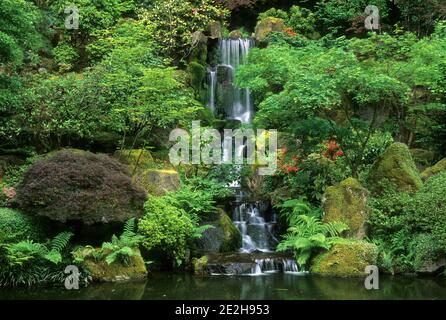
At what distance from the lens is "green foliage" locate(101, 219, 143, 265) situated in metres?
10.1

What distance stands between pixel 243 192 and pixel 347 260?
5463 mm

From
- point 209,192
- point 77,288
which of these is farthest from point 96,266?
point 209,192

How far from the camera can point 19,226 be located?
10414 mm

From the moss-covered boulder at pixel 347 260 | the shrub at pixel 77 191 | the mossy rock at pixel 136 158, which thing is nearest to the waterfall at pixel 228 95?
the mossy rock at pixel 136 158

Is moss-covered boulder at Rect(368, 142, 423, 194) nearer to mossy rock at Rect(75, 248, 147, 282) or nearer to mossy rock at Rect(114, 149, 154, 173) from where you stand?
mossy rock at Rect(114, 149, 154, 173)

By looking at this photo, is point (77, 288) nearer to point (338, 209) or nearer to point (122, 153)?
point (122, 153)

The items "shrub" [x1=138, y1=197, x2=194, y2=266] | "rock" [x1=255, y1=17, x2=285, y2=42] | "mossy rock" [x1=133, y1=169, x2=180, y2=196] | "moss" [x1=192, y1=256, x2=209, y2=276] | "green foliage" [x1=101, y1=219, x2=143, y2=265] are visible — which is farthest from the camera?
"rock" [x1=255, y1=17, x2=285, y2=42]

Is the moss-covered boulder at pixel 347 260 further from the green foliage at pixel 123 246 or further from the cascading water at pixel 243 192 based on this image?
the green foliage at pixel 123 246

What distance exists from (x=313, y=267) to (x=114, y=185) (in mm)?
4690

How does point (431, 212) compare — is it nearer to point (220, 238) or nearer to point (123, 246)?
point (220, 238)

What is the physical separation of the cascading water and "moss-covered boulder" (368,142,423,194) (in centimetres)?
300

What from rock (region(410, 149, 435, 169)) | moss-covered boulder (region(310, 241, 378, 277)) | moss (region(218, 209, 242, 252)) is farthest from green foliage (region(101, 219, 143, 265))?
rock (region(410, 149, 435, 169))

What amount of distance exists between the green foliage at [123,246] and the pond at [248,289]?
60 centimetres

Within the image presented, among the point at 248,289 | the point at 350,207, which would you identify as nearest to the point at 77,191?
the point at 248,289
